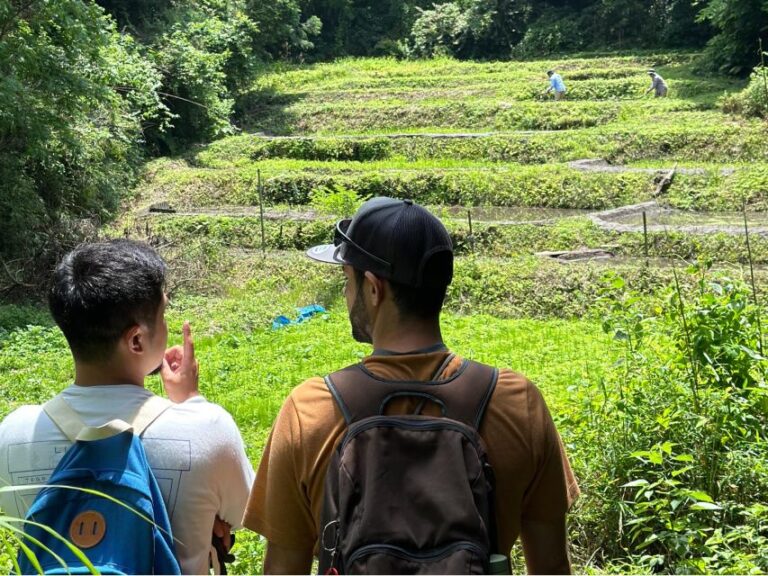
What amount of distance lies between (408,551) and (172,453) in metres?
0.58

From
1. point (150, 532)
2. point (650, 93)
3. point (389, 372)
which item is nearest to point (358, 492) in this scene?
point (389, 372)

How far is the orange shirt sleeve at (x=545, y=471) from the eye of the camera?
178 centimetres

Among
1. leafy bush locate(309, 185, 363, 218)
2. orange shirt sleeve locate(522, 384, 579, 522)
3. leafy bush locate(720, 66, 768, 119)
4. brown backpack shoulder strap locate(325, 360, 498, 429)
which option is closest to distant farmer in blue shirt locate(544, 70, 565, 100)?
leafy bush locate(720, 66, 768, 119)

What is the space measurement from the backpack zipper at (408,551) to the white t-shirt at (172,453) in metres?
0.48

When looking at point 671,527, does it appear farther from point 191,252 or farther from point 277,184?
point 277,184

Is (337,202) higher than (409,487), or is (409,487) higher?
(409,487)

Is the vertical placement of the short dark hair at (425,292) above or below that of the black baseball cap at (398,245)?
below

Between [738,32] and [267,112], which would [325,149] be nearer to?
[267,112]

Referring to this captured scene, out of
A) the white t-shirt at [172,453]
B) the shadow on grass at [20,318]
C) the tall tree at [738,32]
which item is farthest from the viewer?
the tall tree at [738,32]

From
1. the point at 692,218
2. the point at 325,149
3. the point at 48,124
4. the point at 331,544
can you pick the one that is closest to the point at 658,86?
the point at 325,149

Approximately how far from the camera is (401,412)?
1722 mm

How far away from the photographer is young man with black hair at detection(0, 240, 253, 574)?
187cm

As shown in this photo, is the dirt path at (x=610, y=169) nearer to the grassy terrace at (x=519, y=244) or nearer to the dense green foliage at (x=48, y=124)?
the grassy terrace at (x=519, y=244)

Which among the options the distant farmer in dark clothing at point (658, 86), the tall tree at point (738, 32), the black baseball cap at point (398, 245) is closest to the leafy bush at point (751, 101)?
the distant farmer in dark clothing at point (658, 86)
